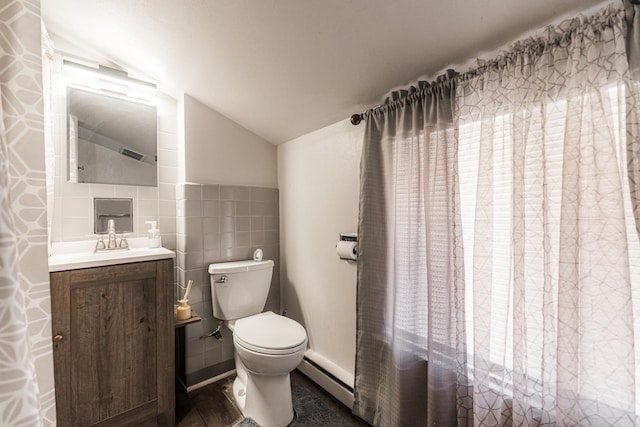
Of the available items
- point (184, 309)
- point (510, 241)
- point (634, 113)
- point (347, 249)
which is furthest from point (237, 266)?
point (634, 113)

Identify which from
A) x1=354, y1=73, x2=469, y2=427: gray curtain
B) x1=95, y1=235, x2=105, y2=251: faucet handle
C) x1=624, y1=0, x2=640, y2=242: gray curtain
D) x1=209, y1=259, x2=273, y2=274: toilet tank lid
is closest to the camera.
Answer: x1=624, y1=0, x2=640, y2=242: gray curtain

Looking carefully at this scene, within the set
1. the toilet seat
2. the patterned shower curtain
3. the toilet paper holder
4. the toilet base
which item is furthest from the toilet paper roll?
the patterned shower curtain

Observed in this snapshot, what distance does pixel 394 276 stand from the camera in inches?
52.7

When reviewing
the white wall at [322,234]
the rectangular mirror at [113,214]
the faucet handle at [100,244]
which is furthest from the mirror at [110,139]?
the white wall at [322,234]

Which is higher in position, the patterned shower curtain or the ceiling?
the ceiling

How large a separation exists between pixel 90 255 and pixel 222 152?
3.37 feet

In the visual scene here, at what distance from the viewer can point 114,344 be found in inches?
52.5

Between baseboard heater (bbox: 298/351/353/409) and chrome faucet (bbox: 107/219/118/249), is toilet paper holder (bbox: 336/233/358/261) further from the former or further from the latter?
chrome faucet (bbox: 107/219/118/249)

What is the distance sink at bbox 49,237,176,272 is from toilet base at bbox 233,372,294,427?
88 cm

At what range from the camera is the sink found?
123 centimetres

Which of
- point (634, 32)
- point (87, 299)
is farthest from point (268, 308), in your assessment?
point (634, 32)

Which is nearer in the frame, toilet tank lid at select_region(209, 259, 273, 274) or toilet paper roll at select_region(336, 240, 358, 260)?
toilet paper roll at select_region(336, 240, 358, 260)

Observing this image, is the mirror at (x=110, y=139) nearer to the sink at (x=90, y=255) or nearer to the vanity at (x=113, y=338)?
the sink at (x=90, y=255)

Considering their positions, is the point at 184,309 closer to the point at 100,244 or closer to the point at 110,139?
the point at 100,244
